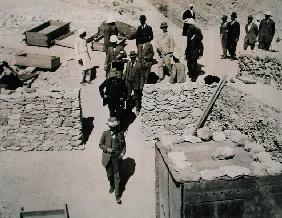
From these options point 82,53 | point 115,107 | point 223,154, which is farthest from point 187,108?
point 223,154

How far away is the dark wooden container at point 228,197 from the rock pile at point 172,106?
4834 mm

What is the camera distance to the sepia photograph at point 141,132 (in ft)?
23.2

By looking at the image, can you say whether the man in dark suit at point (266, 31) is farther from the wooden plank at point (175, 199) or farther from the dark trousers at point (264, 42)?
the wooden plank at point (175, 199)

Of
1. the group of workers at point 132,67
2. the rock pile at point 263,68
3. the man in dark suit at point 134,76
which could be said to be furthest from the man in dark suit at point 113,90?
the rock pile at point 263,68

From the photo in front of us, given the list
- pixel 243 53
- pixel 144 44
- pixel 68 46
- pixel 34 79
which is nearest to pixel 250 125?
pixel 243 53

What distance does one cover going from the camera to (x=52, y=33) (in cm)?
1802

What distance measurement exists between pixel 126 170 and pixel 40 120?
9.35 ft

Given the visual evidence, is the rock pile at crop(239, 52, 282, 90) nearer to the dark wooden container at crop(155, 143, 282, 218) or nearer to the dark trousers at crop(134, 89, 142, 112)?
the dark trousers at crop(134, 89, 142, 112)

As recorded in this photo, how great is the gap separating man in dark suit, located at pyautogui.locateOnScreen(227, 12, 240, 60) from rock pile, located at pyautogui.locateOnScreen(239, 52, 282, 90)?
8.75ft

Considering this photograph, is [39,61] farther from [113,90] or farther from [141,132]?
[141,132]

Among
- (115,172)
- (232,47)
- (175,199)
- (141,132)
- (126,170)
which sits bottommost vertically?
(126,170)

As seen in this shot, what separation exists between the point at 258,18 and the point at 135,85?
1494 centimetres

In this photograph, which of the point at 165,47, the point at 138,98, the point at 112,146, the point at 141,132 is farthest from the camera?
the point at 165,47

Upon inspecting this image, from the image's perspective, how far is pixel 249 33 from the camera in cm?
1655
